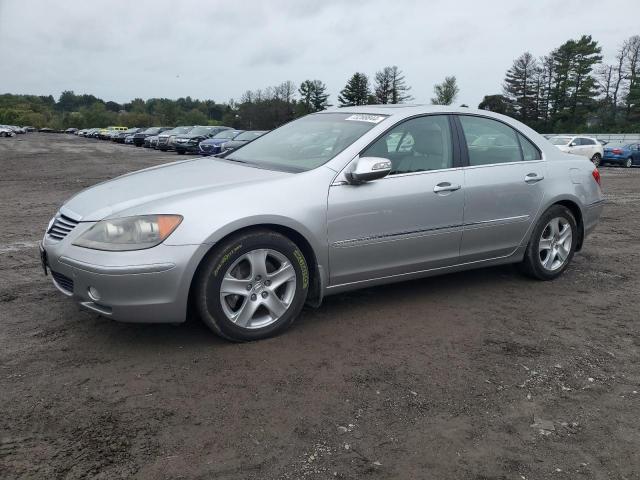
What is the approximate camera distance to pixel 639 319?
14.4ft

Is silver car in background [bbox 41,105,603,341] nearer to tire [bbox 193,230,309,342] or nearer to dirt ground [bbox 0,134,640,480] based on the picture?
tire [bbox 193,230,309,342]

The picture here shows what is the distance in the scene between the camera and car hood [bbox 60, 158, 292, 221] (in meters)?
3.63

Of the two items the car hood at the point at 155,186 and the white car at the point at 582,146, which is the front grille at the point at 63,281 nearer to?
the car hood at the point at 155,186

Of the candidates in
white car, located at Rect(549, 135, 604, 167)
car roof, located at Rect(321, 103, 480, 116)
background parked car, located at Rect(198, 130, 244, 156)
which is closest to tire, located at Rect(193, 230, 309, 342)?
car roof, located at Rect(321, 103, 480, 116)

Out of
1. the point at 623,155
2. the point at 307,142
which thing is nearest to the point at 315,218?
the point at 307,142

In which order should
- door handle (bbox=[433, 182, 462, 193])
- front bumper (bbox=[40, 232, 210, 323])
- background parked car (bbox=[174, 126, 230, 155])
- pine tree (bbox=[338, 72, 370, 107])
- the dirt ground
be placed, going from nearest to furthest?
the dirt ground, front bumper (bbox=[40, 232, 210, 323]), door handle (bbox=[433, 182, 462, 193]), background parked car (bbox=[174, 126, 230, 155]), pine tree (bbox=[338, 72, 370, 107])

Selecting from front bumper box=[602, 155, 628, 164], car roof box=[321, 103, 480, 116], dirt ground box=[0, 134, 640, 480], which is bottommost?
dirt ground box=[0, 134, 640, 480]

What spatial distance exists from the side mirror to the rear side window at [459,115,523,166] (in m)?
1.05

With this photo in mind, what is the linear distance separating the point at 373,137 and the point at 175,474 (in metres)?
2.70

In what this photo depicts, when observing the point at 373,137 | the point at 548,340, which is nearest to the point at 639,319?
the point at 548,340

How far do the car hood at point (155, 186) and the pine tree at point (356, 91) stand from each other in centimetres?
10754

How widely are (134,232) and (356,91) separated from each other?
111m

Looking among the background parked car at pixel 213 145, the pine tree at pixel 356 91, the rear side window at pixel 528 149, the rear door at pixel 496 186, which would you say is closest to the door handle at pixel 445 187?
the rear door at pixel 496 186

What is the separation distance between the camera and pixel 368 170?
154 inches
